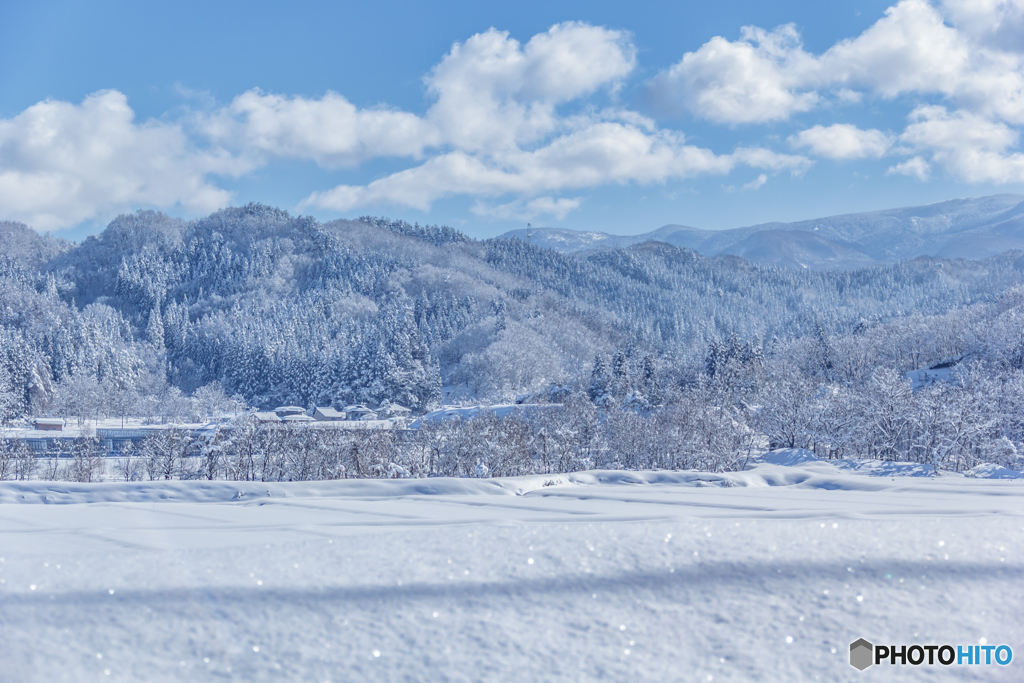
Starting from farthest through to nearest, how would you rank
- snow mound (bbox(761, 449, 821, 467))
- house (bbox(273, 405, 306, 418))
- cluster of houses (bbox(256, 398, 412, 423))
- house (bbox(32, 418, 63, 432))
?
house (bbox(273, 405, 306, 418)) < cluster of houses (bbox(256, 398, 412, 423)) < house (bbox(32, 418, 63, 432)) < snow mound (bbox(761, 449, 821, 467))

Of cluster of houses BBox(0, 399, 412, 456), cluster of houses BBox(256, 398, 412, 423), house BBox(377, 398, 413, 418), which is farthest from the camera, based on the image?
house BBox(377, 398, 413, 418)

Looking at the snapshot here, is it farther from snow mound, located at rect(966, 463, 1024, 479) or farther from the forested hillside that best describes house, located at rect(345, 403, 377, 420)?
snow mound, located at rect(966, 463, 1024, 479)

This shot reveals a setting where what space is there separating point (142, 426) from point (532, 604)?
295ft

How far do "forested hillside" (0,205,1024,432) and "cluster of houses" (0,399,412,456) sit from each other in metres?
7.09

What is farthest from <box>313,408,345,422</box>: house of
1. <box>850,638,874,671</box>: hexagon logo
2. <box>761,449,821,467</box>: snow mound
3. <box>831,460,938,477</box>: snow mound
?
<box>850,638,874,671</box>: hexagon logo

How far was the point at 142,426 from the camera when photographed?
77000 millimetres

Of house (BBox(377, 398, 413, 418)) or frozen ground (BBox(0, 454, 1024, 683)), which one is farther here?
house (BBox(377, 398, 413, 418))

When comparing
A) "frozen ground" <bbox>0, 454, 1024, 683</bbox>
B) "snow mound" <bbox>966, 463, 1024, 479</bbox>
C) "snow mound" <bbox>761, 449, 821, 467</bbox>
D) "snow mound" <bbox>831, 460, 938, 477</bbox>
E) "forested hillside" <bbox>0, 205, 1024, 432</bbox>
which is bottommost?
"snow mound" <bbox>761, 449, 821, 467</bbox>

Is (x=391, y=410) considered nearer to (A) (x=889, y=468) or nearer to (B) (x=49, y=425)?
(B) (x=49, y=425)

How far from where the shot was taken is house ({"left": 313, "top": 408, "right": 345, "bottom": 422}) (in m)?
80.7

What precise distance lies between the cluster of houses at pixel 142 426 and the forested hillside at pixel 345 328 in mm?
7090

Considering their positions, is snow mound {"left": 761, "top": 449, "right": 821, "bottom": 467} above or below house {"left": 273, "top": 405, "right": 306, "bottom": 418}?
above

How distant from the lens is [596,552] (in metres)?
2.57

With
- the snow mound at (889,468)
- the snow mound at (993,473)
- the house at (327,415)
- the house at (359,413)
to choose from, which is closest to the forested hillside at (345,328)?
the house at (359,413)
